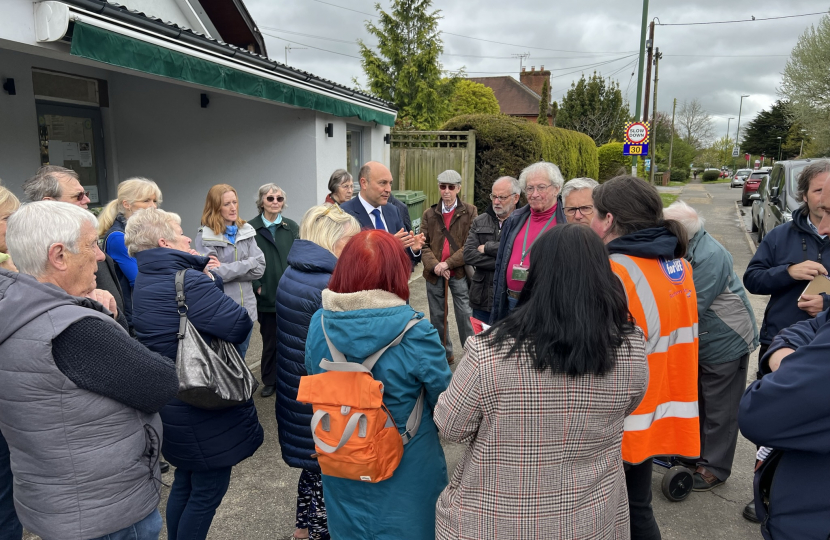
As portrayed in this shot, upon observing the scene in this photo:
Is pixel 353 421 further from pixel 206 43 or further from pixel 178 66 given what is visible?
pixel 206 43

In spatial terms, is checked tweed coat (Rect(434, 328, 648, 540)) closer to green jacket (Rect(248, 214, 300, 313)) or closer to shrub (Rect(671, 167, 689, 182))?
green jacket (Rect(248, 214, 300, 313))

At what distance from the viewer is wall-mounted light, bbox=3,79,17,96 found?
6074 millimetres

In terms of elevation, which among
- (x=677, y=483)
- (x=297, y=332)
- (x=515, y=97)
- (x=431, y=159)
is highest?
(x=515, y=97)

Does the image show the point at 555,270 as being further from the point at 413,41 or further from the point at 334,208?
the point at 413,41

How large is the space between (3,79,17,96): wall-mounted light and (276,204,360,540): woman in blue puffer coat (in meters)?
5.51

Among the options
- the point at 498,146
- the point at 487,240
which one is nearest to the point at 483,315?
the point at 487,240

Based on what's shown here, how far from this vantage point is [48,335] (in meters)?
1.60

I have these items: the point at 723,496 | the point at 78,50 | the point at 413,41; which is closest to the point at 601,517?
the point at 723,496

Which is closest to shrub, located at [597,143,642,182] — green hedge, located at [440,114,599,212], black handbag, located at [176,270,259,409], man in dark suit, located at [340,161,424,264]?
green hedge, located at [440,114,599,212]

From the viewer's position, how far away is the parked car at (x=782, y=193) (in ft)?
30.3

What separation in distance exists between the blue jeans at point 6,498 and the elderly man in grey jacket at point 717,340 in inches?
133

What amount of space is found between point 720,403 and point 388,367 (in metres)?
2.39

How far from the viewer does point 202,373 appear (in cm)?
224

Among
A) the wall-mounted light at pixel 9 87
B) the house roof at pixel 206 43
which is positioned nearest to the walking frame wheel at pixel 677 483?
the house roof at pixel 206 43
